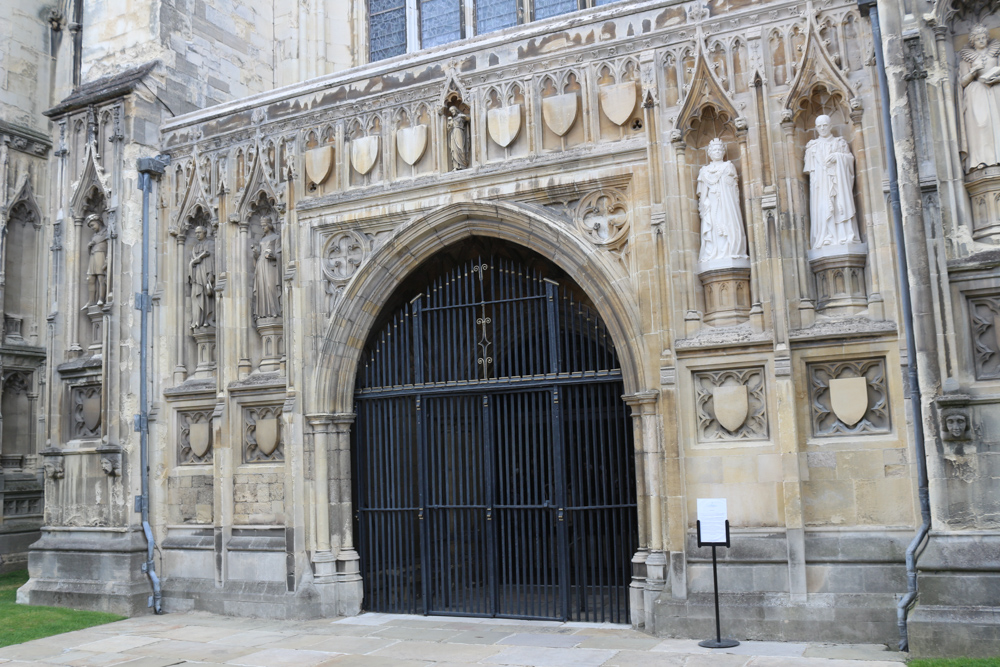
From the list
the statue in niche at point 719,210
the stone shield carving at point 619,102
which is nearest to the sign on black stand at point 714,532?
the statue in niche at point 719,210

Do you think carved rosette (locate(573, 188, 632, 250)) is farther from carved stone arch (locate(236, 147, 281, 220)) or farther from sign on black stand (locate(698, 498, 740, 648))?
carved stone arch (locate(236, 147, 281, 220))

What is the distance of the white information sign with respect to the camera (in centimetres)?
750

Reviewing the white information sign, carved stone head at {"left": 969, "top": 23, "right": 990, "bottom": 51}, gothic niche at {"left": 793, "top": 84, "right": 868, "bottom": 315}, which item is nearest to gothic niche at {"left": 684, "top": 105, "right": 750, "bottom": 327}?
gothic niche at {"left": 793, "top": 84, "right": 868, "bottom": 315}

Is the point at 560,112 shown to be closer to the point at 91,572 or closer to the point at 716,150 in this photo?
the point at 716,150

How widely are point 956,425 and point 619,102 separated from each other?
4.16m

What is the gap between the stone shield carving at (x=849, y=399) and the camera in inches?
302

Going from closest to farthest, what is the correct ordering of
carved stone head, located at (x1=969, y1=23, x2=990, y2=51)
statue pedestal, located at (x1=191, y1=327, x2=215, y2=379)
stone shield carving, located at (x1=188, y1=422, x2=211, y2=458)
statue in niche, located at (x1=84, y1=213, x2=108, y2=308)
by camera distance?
1. carved stone head, located at (x1=969, y1=23, x2=990, y2=51)
2. stone shield carving, located at (x1=188, y1=422, x2=211, y2=458)
3. statue pedestal, located at (x1=191, y1=327, x2=215, y2=379)
4. statue in niche, located at (x1=84, y1=213, x2=108, y2=308)

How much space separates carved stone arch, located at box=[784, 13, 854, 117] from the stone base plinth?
8.47 meters

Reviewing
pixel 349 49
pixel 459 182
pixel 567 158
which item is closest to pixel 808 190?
pixel 567 158

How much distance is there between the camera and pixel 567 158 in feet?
29.4

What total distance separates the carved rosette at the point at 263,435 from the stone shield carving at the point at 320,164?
2582mm

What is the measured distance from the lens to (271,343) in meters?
10.5

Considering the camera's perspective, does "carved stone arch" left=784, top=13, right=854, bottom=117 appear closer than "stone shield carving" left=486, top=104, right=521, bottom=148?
Yes

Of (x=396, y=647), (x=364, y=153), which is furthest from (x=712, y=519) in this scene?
(x=364, y=153)
